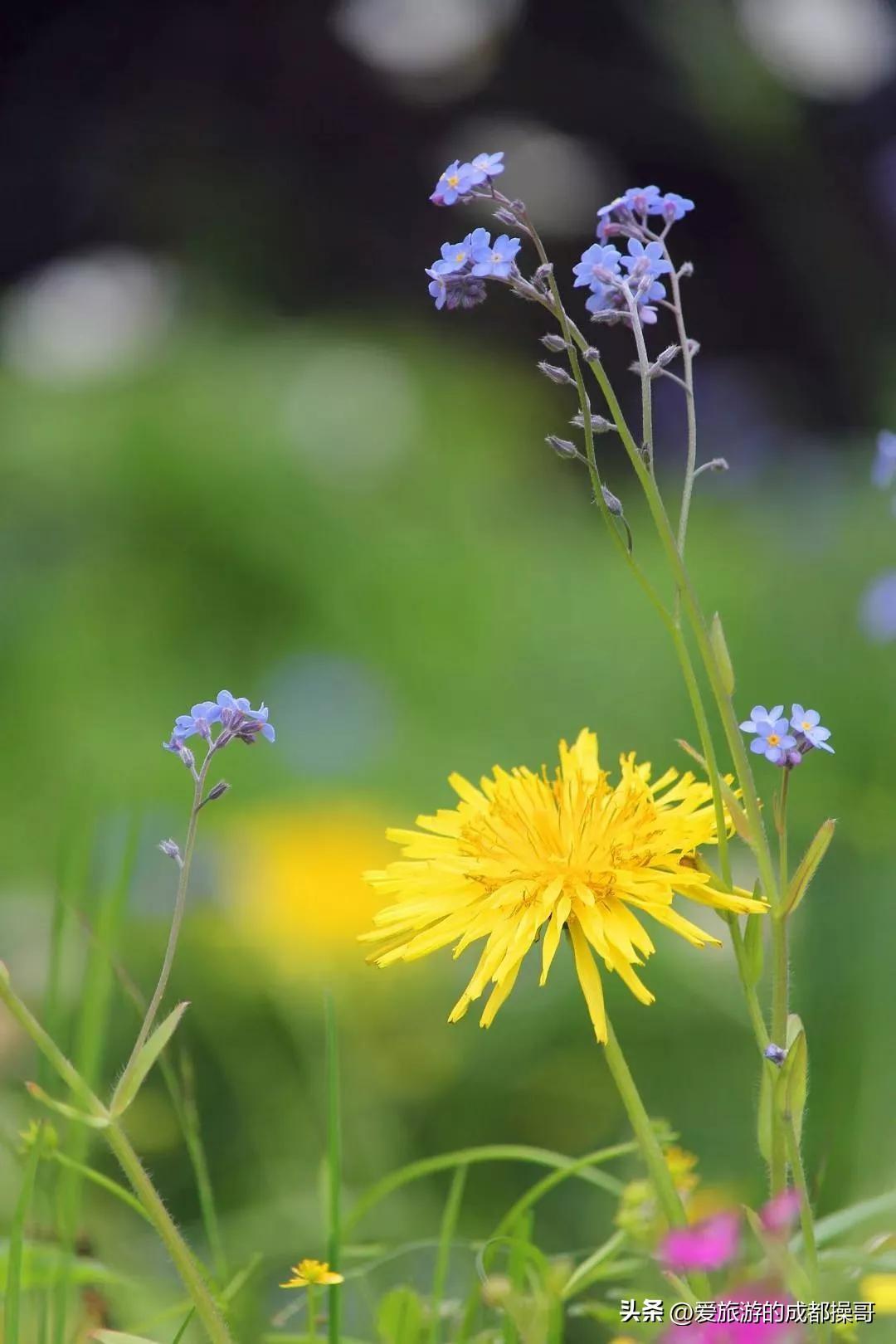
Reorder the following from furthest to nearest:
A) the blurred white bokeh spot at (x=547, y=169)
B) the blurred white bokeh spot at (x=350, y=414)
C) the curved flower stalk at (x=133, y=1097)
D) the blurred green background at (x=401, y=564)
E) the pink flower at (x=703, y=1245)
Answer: the blurred white bokeh spot at (x=547, y=169)
the blurred white bokeh spot at (x=350, y=414)
the blurred green background at (x=401, y=564)
the curved flower stalk at (x=133, y=1097)
the pink flower at (x=703, y=1245)

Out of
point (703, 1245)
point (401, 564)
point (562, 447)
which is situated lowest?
point (703, 1245)

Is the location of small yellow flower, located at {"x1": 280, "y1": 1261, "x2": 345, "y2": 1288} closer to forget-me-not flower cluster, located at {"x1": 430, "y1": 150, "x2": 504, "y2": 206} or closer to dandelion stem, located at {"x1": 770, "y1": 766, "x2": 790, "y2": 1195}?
dandelion stem, located at {"x1": 770, "y1": 766, "x2": 790, "y2": 1195}

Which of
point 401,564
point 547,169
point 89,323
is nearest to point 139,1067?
point 401,564

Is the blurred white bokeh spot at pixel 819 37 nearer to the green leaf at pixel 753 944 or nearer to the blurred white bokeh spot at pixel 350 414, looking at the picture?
the blurred white bokeh spot at pixel 350 414

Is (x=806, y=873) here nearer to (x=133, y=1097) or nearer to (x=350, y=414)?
(x=133, y=1097)

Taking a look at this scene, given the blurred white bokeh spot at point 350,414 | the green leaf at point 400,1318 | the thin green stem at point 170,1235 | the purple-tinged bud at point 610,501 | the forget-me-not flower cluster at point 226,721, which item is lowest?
the green leaf at point 400,1318

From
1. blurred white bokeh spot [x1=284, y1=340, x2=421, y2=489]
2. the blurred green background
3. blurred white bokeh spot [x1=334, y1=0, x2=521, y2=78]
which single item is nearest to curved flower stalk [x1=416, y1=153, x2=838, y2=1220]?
the blurred green background

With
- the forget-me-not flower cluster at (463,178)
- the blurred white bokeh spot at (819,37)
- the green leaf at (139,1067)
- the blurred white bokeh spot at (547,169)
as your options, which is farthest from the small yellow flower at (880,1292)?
the blurred white bokeh spot at (547,169)

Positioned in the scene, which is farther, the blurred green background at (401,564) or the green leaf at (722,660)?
the blurred green background at (401,564)
